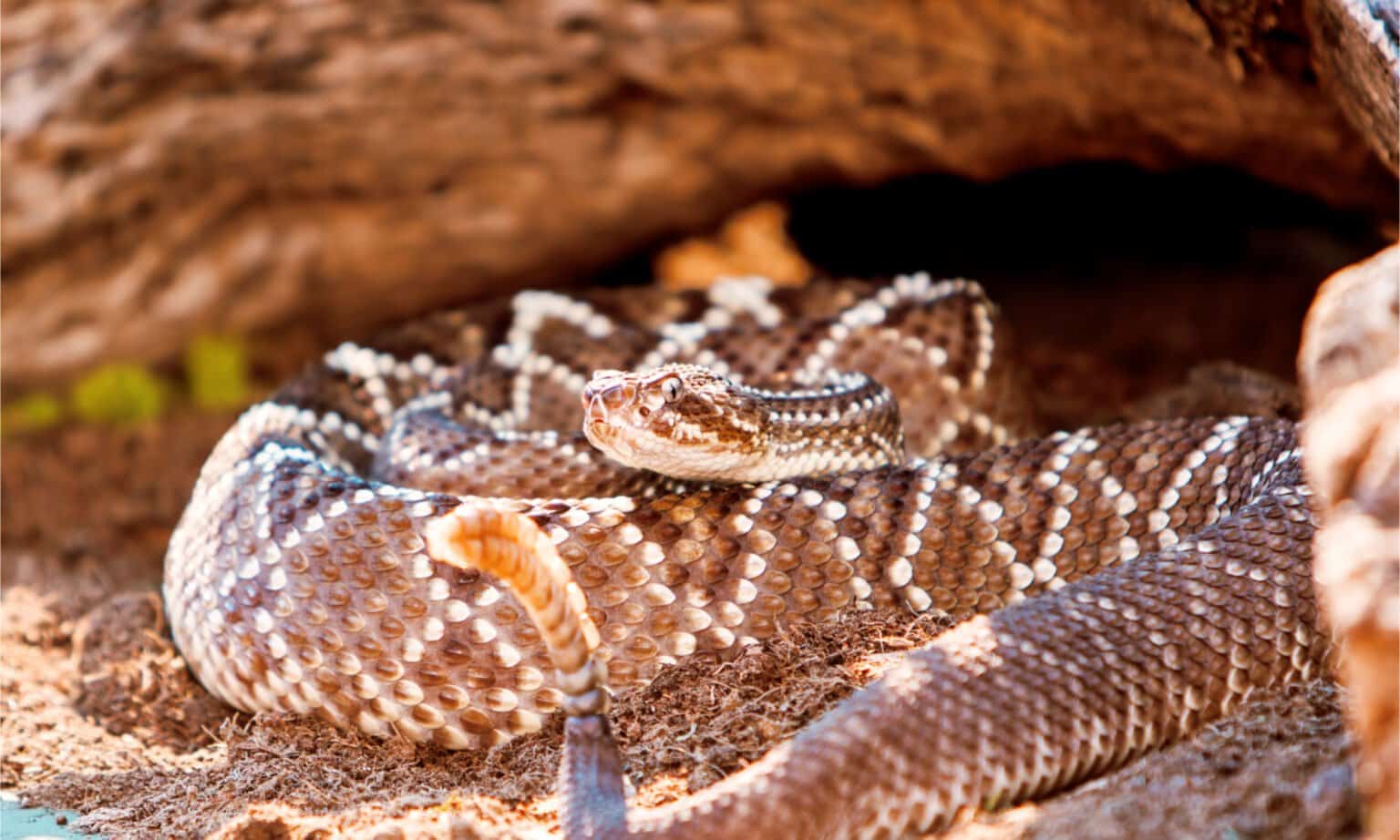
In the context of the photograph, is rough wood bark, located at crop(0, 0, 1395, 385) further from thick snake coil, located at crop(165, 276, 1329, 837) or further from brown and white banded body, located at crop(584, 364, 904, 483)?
brown and white banded body, located at crop(584, 364, 904, 483)

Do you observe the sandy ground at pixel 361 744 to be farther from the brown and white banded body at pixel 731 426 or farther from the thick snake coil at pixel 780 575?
the brown and white banded body at pixel 731 426

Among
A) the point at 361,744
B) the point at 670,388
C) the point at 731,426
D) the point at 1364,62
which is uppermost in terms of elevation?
the point at 1364,62

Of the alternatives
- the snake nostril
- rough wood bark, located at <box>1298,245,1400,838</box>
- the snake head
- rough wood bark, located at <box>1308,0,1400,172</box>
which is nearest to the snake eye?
the snake head

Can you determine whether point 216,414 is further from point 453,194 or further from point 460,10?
point 460,10

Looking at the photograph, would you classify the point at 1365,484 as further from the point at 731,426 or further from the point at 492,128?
the point at 492,128

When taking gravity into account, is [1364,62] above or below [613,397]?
above

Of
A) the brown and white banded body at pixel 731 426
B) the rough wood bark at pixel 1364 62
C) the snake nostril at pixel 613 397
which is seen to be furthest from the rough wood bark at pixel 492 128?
the snake nostril at pixel 613 397

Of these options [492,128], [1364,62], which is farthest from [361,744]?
[492,128]

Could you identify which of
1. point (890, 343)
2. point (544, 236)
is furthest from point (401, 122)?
point (890, 343)
